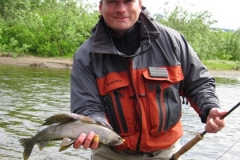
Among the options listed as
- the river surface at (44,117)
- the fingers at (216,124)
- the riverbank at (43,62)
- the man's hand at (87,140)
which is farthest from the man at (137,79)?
the riverbank at (43,62)

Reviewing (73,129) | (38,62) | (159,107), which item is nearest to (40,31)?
(38,62)

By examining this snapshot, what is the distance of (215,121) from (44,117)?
8528 mm

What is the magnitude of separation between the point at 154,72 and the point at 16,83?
14.5m

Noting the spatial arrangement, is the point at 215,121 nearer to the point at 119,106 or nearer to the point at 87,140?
the point at 119,106

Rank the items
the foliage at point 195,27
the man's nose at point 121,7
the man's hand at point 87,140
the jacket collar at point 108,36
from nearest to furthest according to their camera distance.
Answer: the man's hand at point 87,140, the man's nose at point 121,7, the jacket collar at point 108,36, the foliage at point 195,27

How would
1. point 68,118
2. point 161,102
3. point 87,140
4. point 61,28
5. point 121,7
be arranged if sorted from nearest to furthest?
point 87,140
point 68,118
point 121,7
point 161,102
point 61,28

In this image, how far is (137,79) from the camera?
398 centimetres

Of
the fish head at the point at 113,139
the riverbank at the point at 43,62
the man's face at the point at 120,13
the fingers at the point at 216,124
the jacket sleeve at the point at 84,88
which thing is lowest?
the riverbank at the point at 43,62

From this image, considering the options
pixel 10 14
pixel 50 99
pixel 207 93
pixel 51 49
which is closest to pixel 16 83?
pixel 50 99

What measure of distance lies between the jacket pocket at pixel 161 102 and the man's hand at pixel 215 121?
1.22 feet

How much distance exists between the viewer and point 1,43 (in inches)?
1202

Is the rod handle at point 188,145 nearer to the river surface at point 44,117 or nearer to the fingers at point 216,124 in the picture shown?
the fingers at point 216,124

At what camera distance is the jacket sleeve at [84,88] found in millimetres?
3934

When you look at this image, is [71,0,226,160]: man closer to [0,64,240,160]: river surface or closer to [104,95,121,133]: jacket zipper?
[104,95,121,133]: jacket zipper
